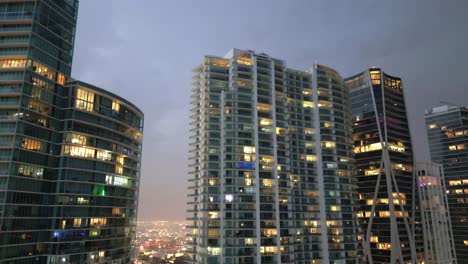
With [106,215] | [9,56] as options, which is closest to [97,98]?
[9,56]

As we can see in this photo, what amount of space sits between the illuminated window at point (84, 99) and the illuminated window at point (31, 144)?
642 inches

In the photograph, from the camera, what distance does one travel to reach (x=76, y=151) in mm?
108875

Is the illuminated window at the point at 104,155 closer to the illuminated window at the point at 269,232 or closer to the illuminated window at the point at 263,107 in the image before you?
the illuminated window at the point at 263,107

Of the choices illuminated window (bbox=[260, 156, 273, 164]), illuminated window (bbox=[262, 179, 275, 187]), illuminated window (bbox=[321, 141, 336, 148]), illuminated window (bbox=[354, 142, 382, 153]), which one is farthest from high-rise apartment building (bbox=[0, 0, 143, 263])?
illuminated window (bbox=[354, 142, 382, 153])

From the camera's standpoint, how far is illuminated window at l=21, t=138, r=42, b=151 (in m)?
96.7

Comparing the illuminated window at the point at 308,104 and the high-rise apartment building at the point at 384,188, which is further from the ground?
the illuminated window at the point at 308,104

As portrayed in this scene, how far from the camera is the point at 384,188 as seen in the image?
18712 centimetres

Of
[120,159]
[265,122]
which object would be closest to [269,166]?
[265,122]

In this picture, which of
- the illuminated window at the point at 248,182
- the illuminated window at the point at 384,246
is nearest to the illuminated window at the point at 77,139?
the illuminated window at the point at 248,182

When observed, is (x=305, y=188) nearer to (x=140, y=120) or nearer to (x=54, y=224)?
(x=140, y=120)

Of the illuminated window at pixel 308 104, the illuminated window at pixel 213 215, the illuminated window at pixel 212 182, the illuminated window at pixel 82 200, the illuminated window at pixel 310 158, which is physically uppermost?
the illuminated window at pixel 308 104

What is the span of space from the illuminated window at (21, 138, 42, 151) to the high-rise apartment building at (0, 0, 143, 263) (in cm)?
28

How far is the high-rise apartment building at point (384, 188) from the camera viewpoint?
179125 millimetres

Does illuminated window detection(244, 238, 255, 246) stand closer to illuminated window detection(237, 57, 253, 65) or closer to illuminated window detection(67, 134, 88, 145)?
illuminated window detection(67, 134, 88, 145)
